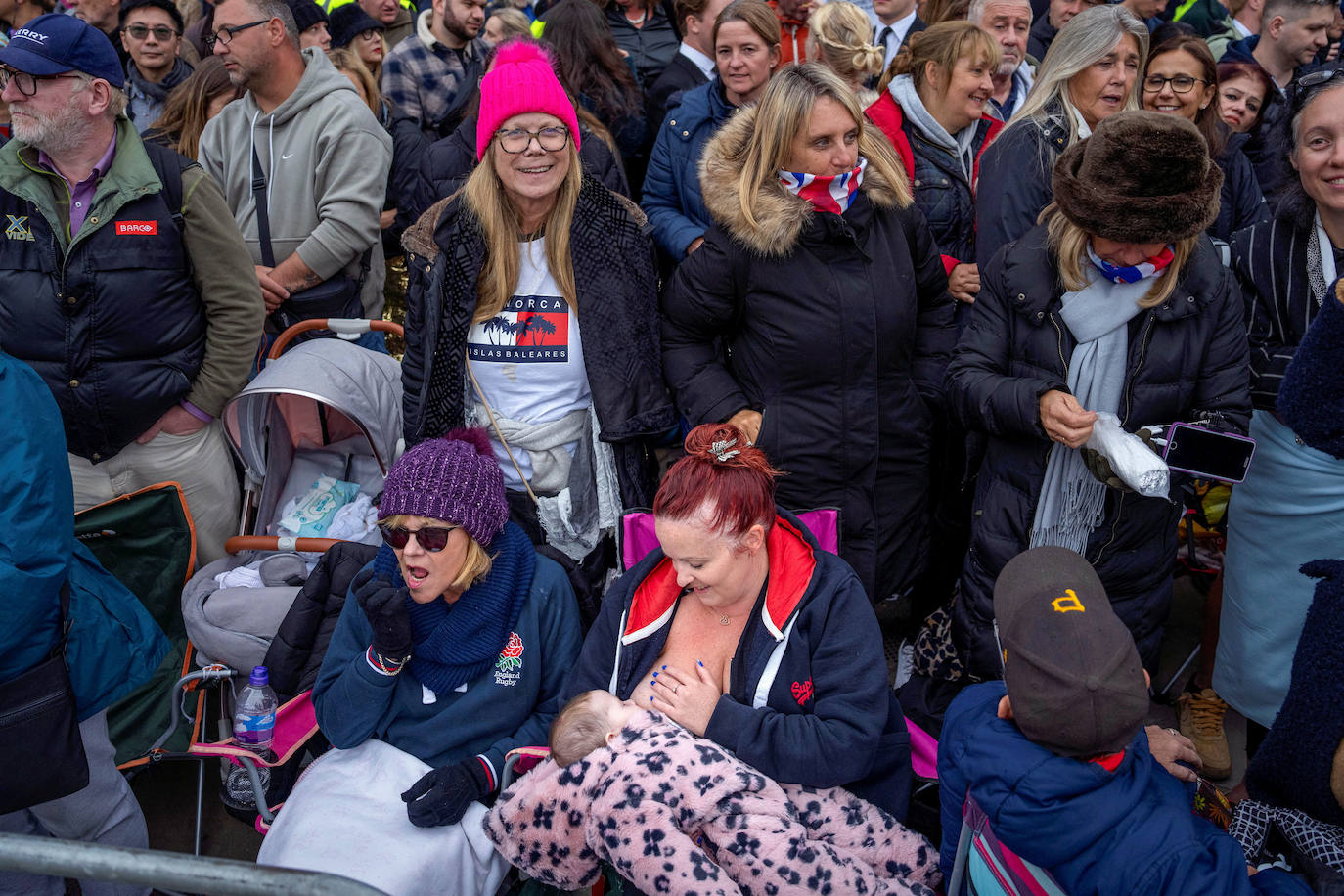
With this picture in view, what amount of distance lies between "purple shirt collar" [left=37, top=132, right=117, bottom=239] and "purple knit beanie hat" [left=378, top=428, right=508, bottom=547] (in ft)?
5.49

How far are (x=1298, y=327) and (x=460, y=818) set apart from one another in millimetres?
2804

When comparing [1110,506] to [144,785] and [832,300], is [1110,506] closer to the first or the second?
[832,300]

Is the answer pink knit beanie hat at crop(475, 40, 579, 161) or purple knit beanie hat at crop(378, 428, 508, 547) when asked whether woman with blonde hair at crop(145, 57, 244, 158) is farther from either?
purple knit beanie hat at crop(378, 428, 508, 547)

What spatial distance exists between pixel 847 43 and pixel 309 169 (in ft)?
7.76

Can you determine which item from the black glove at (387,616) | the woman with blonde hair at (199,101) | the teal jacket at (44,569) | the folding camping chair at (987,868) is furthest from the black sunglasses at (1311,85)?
the woman with blonde hair at (199,101)

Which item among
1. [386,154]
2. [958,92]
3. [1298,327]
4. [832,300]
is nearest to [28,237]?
[386,154]

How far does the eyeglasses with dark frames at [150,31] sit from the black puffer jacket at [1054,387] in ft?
16.4

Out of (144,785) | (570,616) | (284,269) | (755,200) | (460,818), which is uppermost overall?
(755,200)

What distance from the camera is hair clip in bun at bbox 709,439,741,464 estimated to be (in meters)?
2.84

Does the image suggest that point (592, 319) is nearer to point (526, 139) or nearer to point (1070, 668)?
point (526, 139)

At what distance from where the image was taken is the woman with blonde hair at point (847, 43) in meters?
4.55

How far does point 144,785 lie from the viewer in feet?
13.5

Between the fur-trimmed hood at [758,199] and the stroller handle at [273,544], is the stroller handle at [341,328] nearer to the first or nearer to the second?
the stroller handle at [273,544]

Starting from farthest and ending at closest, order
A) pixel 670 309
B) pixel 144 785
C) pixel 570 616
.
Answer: pixel 144 785 < pixel 670 309 < pixel 570 616
